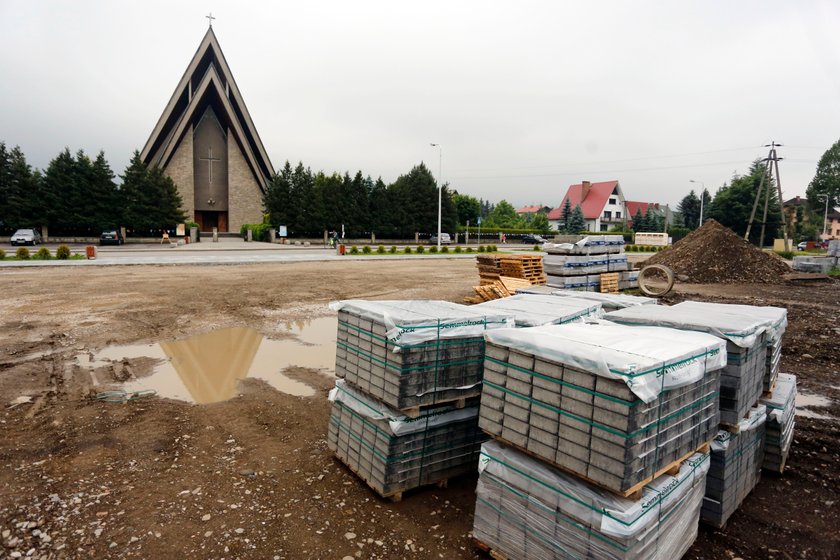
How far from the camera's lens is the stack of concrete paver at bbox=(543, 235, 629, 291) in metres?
14.6

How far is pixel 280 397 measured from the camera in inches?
263

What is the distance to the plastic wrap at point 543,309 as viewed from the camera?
5062 mm

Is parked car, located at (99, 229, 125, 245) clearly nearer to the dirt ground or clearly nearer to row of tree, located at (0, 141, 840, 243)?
row of tree, located at (0, 141, 840, 243)

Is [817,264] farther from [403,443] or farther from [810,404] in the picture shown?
[403,443]

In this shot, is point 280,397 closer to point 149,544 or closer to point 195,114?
point 149,544

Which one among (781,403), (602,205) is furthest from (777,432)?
(602,205)

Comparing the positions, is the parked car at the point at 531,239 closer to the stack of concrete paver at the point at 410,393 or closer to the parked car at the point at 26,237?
the parked car at the point at 26,237

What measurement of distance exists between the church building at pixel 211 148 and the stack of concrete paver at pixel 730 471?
179ft

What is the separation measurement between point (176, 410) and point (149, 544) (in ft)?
8.98

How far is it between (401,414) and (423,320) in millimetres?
891

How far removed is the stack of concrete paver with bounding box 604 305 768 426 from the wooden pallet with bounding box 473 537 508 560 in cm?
228

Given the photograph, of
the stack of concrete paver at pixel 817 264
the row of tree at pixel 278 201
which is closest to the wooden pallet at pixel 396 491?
the stack of concrete paver at pixel 817 264

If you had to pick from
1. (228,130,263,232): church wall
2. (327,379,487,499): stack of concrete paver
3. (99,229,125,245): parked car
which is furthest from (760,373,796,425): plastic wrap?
(228,130,263,232): church wall

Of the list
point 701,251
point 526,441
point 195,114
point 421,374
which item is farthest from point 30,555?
point 195,114
